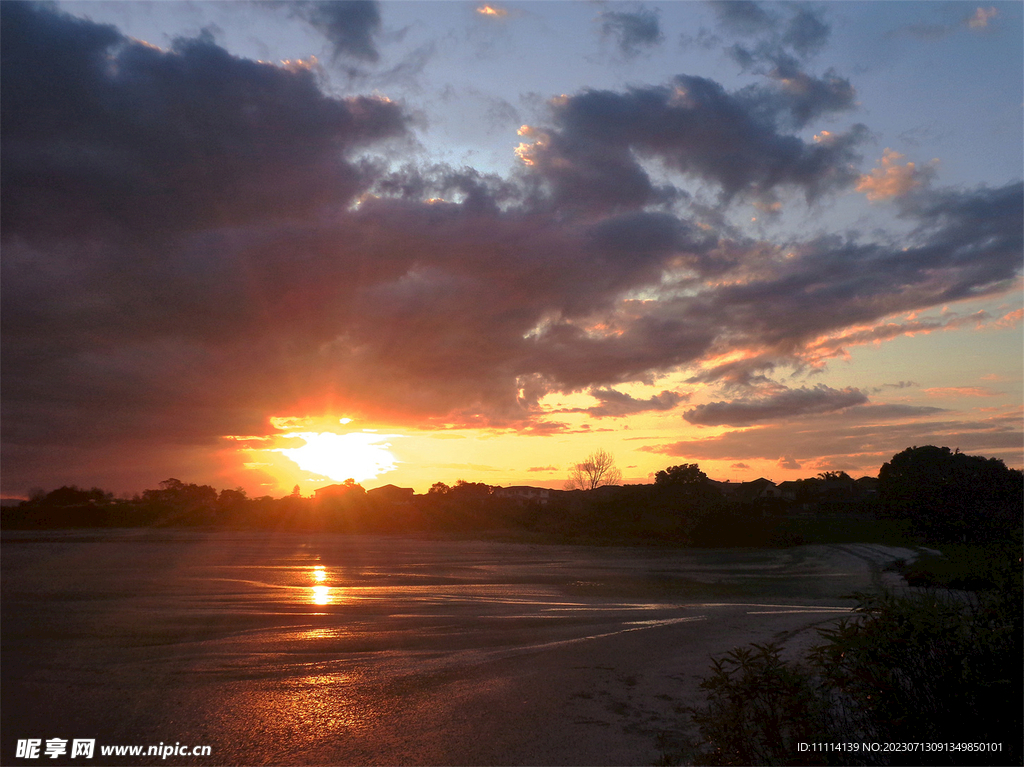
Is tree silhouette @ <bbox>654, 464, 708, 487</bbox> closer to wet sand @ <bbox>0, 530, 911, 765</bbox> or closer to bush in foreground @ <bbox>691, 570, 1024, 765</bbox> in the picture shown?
wet sand @ <bbox>0, 530, 911, 765</bbox>

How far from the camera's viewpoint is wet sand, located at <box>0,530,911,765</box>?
820 centimetres

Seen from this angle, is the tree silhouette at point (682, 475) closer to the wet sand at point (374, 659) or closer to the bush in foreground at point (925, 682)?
the wet sand at point (374, 659)

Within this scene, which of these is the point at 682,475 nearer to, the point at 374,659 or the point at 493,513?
the point at 493,513

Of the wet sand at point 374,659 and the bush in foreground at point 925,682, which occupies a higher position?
the bush in foreground at point 925,682

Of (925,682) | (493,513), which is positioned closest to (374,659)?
(925,682)

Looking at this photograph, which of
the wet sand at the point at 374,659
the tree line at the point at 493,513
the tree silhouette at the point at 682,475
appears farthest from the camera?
the tree silhouette at the point at 682,475

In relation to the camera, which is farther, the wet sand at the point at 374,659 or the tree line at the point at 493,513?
the tree line at the point at 493,513

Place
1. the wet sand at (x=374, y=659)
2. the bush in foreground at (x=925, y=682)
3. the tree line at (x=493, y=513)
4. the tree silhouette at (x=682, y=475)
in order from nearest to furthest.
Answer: the bush in foreground at (x=925, y=682) → the wet sand at (x=374, y=659) → the tree line at (x=493, y=513) → the tree silhouette at (x=682, y=475)

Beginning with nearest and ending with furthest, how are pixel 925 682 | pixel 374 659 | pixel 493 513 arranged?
1. pixel 925 682
2. pixel 374 659
3. pixel 493 513

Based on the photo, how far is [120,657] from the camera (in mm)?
11844

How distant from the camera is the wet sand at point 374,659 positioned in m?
8.20

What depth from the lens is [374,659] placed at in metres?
12.0

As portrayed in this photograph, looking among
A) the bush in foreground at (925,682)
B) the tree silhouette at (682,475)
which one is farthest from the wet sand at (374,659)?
the tree silhouette at (682,475)

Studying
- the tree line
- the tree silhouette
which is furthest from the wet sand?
the tree silhouette
